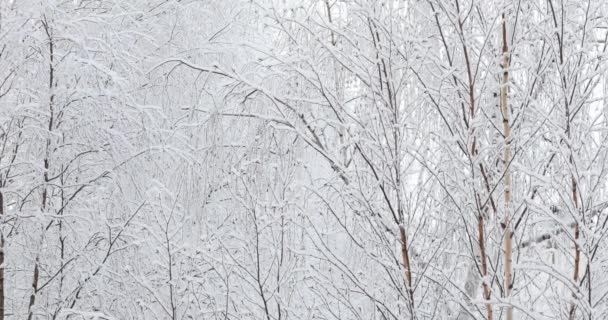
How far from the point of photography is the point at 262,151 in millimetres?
3189

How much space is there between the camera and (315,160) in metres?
4.48

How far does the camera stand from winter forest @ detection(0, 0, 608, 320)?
235 centimetres

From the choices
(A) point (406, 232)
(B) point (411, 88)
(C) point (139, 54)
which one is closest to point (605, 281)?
(A) point (406, 232)

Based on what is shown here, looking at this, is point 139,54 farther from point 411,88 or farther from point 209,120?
point 411,88

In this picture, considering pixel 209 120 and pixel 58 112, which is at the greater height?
pixel 58 112

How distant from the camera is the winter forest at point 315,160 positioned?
7.72ft

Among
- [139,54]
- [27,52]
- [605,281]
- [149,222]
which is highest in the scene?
[139,54]

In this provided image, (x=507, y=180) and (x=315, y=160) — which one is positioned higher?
(x=315, y=160)

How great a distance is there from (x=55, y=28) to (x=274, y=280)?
6.44 ft

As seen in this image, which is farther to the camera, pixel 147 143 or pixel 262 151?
pixel 147 143

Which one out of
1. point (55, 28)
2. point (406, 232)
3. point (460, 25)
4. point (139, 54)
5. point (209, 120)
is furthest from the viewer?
point (139, 54)

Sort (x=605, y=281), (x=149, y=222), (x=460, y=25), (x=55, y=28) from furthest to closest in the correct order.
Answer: (x=149, y=222), (x=55, y=28), (x=460, y=25), (x=605, y=281)

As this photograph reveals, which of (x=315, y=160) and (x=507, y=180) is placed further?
(x=315, y=160)

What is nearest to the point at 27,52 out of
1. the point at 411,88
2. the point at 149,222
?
the point at 149,222
